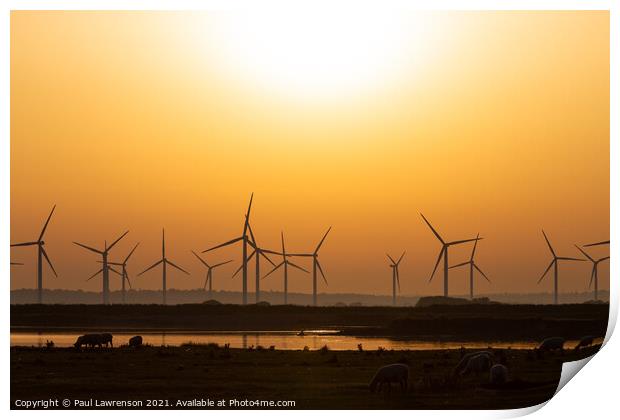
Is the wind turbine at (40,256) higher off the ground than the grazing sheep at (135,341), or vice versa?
the wind turbine at (40,256)

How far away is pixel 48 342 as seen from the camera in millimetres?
15609

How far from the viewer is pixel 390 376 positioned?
1538cm

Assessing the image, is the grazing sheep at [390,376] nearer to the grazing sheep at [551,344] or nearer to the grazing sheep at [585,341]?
the grazing sheep at [551,344]

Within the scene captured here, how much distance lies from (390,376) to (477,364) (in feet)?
3.45

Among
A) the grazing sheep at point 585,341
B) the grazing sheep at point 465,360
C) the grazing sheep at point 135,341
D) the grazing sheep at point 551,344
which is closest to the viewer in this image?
the grazing sheep at point 585,341

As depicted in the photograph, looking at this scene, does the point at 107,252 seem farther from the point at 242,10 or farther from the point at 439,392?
the point at 439,392

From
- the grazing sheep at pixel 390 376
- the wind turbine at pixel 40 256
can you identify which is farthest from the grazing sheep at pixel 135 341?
the grazing sheep at pixel 390 376

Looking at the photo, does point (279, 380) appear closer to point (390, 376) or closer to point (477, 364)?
point (390, 376)

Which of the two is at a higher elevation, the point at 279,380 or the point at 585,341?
the point at 585,341

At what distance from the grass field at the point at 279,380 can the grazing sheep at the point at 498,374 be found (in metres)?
0.08

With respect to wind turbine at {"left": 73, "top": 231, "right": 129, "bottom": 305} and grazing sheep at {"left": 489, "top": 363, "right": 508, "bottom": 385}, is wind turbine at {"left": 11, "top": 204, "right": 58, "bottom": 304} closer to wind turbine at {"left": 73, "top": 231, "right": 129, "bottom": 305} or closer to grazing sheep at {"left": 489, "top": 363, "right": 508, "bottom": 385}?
wind turbine at {"left": 73, "top": 231, "right": 129, "bottom": 305}

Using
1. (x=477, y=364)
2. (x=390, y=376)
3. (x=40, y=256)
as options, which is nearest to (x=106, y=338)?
(x=40, y=256)

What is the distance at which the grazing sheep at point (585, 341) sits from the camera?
15.0 m

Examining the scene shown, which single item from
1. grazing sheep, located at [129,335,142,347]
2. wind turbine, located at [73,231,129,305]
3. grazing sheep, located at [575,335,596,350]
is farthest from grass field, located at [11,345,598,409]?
wind turbine, located at [73,231,129,305]
